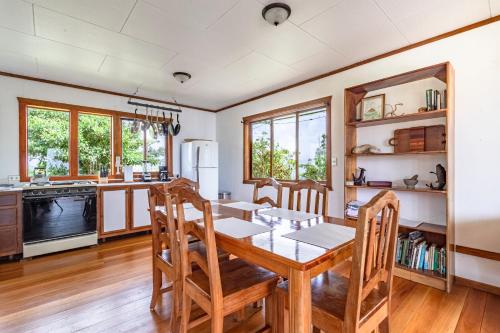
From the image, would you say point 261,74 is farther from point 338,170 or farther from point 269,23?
point 338,170

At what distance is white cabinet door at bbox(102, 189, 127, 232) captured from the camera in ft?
11.8

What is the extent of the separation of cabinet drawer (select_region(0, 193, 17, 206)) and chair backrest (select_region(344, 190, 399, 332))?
3.77 metres

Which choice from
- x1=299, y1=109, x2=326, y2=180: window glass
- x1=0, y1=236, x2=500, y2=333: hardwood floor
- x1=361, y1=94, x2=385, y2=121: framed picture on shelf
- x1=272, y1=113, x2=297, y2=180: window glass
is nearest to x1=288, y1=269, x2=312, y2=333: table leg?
x1=0, y1=236, x2=500, y2=333: hardwood floor

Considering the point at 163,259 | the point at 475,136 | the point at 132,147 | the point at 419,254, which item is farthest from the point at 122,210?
the point at 475,136

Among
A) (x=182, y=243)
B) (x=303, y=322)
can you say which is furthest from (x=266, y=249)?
(x=182, y=243)

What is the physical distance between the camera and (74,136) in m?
3.78

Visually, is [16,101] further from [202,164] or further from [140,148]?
[202,164]

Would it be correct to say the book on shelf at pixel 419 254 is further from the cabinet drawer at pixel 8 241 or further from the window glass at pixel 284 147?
the cabinet drawer at pixel 8 241

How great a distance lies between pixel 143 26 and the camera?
222cm

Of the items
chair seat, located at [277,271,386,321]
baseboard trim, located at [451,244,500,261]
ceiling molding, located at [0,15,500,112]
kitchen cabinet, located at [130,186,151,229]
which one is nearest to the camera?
chair seat, located at [277,271,386,321]

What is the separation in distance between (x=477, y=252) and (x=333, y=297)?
6.35 feet

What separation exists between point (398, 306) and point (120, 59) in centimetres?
378

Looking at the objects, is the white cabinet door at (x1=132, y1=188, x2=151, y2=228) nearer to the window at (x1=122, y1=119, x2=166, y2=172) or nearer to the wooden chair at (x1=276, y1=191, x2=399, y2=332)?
the window at (x1=122, y1=119, x2=166, y2=172)

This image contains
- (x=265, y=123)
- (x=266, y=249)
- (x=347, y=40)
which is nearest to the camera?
(x=266, y=249)
